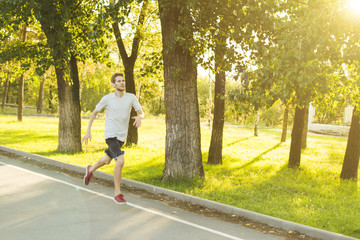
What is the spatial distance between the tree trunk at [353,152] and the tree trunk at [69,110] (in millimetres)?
8390

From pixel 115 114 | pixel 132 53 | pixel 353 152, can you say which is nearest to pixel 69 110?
pixel 132 53

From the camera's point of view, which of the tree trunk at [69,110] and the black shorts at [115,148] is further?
the tree trunk at [69,110]

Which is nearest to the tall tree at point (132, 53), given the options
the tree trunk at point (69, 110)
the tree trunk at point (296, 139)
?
the tree trunk at point (69, 110)

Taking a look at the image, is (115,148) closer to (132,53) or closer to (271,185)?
(271,185)

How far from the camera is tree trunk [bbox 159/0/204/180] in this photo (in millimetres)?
8344

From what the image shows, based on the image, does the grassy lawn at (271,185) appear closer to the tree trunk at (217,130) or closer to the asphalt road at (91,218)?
the tree trunk at (217,130)

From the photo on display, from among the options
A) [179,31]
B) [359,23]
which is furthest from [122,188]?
[359,23]

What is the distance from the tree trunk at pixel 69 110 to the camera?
12391 millimetres

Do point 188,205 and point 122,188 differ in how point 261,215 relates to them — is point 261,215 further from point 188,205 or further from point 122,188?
point 122,188

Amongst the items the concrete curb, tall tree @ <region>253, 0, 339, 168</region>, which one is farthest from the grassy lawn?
tall tree @ <region>253, 0, 339, 168</region>

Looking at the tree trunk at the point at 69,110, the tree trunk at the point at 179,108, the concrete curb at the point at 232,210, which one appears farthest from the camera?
the tree trunk at the point at 69,110

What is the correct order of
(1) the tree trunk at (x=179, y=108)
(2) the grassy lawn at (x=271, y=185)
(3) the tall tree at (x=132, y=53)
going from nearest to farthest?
(2) the grassy lawn at (x=271, y=185) → (1) the tree trunk at (x=179, y=108) → (3) the tall tree at (x=132, y=53)

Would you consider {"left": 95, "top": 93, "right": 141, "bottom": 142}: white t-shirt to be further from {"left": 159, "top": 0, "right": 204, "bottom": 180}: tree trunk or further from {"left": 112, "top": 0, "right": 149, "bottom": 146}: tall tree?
{"left": 112, "top": 0, "right": 149, "bottom": 146}: tall tree

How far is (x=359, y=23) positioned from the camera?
6270 millimetres
